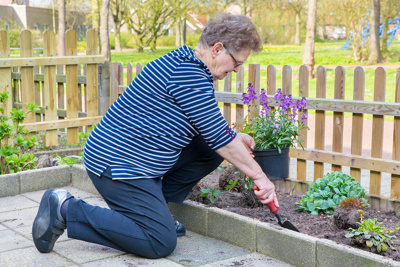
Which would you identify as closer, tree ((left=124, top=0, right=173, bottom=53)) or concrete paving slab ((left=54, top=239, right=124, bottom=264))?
concrete paving slab ((left=54, top=239, right=124, bottom=264))

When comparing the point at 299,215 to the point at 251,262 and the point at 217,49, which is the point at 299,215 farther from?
the point at 217,49

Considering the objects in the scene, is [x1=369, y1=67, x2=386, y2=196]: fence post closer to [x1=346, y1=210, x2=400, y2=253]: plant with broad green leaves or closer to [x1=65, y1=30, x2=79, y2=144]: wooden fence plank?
[x1=346, y1=210, x2=400, y2=253]: plant with broad green leaves

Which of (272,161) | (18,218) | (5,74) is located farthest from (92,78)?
(272,161)

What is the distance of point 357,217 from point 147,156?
1.28 metres

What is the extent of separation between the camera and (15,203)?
13.5 ft

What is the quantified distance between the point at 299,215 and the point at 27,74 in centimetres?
394

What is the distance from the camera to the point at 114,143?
2.91 m

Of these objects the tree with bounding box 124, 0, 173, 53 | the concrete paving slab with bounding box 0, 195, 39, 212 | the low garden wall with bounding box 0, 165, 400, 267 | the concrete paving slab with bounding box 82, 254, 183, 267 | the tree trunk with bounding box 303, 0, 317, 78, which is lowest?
the concrete paving slab with bounding box 82, 254, 183, 267

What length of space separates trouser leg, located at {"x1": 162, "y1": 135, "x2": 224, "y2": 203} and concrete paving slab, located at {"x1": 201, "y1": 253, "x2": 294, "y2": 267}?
2.11 ft

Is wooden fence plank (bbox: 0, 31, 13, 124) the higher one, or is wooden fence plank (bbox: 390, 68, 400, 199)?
wooden fence plank (bbox: 0, 31, 13, 124)

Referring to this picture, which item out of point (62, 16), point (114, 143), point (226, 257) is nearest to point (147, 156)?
point (114, 143)

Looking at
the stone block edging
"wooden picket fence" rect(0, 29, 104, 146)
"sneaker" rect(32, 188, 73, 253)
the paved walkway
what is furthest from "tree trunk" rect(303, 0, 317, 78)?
"sneaker" rect(32, 188, 73, 253)

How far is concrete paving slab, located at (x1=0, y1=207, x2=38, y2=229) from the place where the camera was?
3.56 m

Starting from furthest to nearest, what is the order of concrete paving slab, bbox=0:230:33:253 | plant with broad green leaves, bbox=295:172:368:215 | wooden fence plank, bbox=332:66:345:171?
wooden fence plank, bbox=332:66:345:171 → plant with broad green leaves, bbox=295:172:368:215 → concrete paving slab, bbox=0:230:33:253
